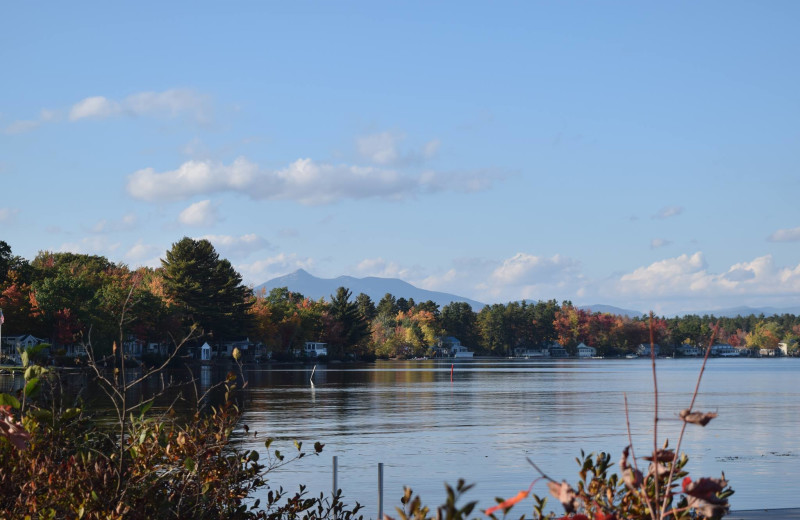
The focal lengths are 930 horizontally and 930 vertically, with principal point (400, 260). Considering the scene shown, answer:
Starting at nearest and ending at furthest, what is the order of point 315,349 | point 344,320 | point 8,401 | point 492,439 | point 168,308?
point 8,401 < point 492,439 < point 168,308 < point 315,349 < point 344,320

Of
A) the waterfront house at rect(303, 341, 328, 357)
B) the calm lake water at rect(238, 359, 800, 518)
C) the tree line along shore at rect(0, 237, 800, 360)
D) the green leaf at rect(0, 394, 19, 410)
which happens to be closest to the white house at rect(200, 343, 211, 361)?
the tree line along shore at rect(0, 237, 800, 360)

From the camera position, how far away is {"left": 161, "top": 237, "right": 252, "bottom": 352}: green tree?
127625 millimetres

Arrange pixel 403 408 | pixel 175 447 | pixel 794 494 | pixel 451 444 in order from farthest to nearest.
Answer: pixel 403 408, pixel 451 444, pixel 794 494, pixel 175 447

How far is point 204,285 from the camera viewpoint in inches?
5118

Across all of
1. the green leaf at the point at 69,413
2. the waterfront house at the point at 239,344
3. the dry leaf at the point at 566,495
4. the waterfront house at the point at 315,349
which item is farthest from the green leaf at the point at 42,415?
the waterfront house at the point at 315,349

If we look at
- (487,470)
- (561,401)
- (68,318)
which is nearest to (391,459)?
(487,470)

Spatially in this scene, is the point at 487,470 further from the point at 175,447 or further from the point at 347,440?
the point at 175,447

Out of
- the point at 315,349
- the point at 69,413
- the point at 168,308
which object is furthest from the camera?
the point at 315,349

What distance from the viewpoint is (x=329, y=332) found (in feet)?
587

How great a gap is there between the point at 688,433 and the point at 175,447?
29.3m

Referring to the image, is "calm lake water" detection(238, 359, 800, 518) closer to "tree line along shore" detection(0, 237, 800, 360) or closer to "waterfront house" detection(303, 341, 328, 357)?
"tree line along shore" detection(0, 237, 800, 360)

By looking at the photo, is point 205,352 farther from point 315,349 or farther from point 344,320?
point 344,320

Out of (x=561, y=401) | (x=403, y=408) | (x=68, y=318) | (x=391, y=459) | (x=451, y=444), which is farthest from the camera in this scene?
(x=68, y=318)

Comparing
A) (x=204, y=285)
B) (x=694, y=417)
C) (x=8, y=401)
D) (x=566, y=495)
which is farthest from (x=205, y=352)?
(x=694, y=417)
